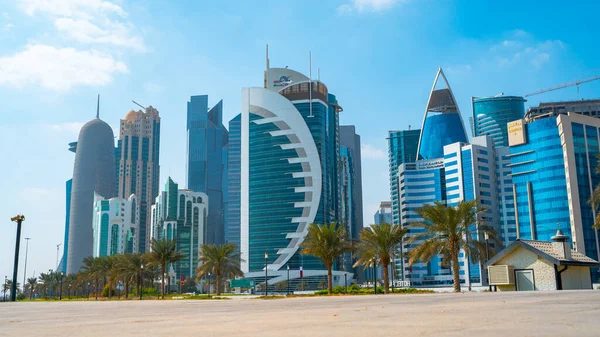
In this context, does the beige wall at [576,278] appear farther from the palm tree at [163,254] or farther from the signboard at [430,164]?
the signboard at [430,164]

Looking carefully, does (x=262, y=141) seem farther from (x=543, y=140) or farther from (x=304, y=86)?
(x=543, y=140)

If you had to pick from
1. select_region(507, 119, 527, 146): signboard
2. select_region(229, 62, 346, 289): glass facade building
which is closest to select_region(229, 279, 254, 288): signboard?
select_region(229, 62, 346, 289): glass facade building

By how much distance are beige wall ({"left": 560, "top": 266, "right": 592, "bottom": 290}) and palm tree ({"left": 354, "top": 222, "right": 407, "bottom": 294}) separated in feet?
50.8

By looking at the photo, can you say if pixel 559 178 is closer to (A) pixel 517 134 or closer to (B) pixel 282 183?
(A) pixel 517 134

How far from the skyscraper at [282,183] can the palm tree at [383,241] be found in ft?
342

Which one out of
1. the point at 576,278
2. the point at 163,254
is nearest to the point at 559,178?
the point at 163,254

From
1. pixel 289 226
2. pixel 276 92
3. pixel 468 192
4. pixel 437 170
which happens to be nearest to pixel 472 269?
pixel 468 192

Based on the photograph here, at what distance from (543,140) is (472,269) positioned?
40.6m

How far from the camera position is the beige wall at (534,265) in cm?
4112

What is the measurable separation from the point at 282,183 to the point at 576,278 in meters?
124

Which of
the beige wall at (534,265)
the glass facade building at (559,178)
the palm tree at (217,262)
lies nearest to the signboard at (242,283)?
the glass facade building at (559,178)

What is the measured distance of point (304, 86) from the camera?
17325 centimetres

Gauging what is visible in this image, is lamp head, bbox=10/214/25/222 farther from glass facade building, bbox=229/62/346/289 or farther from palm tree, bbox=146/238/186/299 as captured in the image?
glass facade building, bbox=229/62/346/289

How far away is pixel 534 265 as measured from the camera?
139 ft
